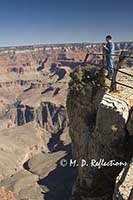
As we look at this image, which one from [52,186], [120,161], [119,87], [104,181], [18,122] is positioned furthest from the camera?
[18,122]

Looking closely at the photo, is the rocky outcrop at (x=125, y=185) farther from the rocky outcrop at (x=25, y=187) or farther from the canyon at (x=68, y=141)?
the rocky outcrop at (x=25, y=187)

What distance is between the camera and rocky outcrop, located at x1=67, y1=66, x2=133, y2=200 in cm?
1374

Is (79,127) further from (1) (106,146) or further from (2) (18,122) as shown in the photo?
(2) (18,122)

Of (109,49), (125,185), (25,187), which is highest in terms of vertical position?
(109,49)

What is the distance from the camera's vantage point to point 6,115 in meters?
195

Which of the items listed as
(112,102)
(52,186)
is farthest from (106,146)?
(52,186)

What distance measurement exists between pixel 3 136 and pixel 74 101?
114358 mm

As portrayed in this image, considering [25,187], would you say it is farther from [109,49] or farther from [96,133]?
[96,133]

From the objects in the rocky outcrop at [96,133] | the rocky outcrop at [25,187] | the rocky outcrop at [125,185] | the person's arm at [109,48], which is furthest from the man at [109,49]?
the rocky outcrop at [25,187]

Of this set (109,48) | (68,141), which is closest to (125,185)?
(109,48)

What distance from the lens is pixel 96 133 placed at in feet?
50.2

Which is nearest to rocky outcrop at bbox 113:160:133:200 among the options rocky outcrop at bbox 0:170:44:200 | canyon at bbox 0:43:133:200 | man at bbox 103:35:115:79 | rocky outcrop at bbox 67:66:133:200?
canyon at bbox 0:43:133:200

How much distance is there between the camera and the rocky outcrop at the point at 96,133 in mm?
13742

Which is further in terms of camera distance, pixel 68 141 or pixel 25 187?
pixel 68 141
